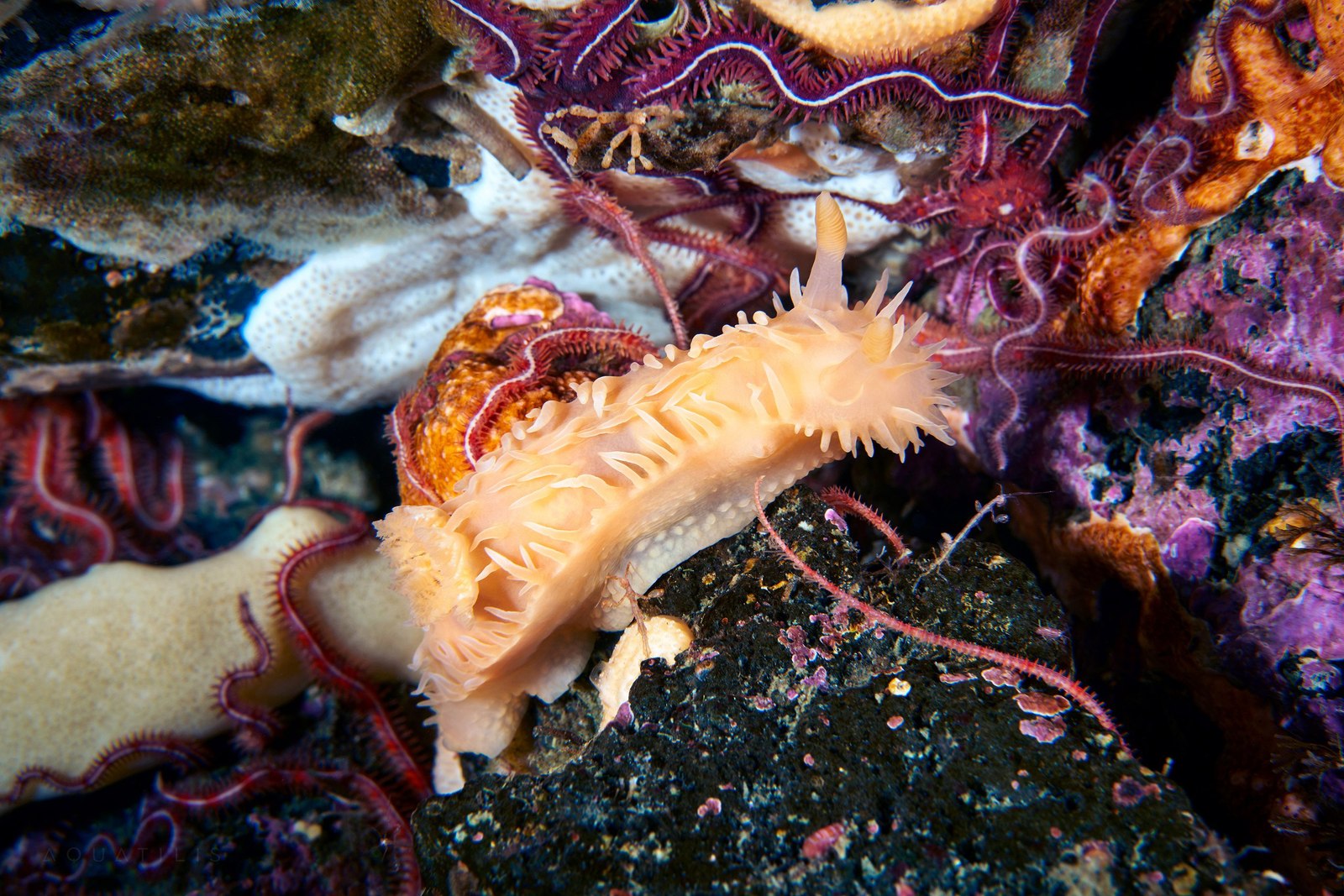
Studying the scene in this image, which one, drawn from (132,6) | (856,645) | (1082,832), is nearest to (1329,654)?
(1082,832)

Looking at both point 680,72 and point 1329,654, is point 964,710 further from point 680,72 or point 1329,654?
point 680,72

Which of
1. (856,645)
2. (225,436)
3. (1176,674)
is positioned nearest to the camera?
(856,645)

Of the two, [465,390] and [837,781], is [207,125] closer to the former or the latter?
[465,390]

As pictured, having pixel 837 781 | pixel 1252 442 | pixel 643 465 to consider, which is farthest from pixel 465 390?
pixel 1252 442

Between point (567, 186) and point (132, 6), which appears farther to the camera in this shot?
point (567, 186)

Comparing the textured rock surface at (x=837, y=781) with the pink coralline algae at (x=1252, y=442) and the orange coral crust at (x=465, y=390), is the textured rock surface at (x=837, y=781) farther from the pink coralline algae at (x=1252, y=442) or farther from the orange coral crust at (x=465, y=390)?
the orange coral crust at (x=465, y=390)
